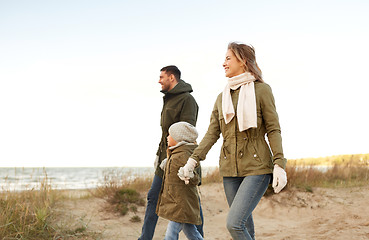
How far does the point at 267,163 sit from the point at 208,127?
0.70 m

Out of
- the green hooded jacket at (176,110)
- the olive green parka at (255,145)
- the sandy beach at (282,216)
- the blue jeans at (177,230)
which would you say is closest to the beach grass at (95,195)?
the sandy beach at (282,216)

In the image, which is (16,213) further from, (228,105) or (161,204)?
(228,105)

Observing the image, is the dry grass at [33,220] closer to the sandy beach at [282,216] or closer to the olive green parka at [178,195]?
the sandy beach at [282,216]

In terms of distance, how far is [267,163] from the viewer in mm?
2896

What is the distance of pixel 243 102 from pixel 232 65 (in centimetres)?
40

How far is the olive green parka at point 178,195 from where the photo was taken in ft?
11.6

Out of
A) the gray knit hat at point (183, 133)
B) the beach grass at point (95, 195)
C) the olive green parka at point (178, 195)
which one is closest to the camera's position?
the olive green parka at point (178, 195)

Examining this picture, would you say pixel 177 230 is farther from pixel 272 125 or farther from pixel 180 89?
pixel 180 89

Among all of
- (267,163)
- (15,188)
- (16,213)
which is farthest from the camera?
(15,188)

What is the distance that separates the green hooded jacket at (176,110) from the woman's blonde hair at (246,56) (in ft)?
4.41

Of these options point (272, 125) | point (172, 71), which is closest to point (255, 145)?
point (272, 125)

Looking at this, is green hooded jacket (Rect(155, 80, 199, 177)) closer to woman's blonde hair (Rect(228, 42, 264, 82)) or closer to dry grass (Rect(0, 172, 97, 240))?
woman's blonde hair (Rect(228, 42, 264, 82))

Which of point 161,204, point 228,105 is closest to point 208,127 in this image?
point 228,105

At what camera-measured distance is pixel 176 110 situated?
4.44 metres
